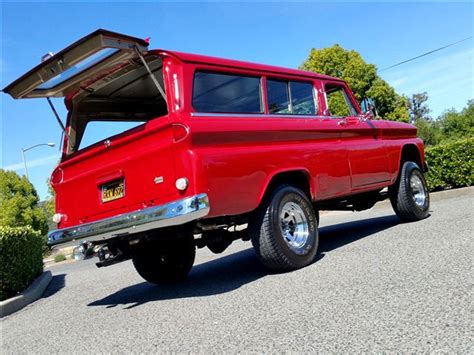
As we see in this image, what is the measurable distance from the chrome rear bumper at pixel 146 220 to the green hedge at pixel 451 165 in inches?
366

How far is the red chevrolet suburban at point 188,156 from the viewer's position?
404 centimetres

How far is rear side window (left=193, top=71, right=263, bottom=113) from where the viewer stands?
14.1 feet

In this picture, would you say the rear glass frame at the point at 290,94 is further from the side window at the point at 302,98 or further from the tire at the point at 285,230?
the tire at the point at 285,230

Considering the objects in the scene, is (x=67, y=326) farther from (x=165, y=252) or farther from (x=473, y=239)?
(x=473, y=239)

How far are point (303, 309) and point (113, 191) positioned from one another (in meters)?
2.26

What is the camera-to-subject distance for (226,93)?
4.57 metres

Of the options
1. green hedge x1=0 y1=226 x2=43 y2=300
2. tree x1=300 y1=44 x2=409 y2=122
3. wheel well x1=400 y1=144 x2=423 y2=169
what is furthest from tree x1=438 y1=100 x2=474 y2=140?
green hedge x1=0 y1=226 x2=43 y2=300

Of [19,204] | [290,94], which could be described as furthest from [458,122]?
[290,94]

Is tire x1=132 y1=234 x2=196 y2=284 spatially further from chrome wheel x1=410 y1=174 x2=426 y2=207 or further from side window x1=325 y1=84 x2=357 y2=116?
chrome wheel x1=410 y1=174 x2=426 y2=207

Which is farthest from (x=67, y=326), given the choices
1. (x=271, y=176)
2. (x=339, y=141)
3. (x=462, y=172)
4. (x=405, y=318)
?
(x=462, y=172)

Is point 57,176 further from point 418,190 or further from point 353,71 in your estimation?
point 353,71

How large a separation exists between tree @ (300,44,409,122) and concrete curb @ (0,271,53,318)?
28.0 metres

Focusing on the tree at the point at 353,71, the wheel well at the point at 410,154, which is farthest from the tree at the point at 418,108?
the wheel well at the point at 410,154

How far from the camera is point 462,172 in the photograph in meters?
11.3
